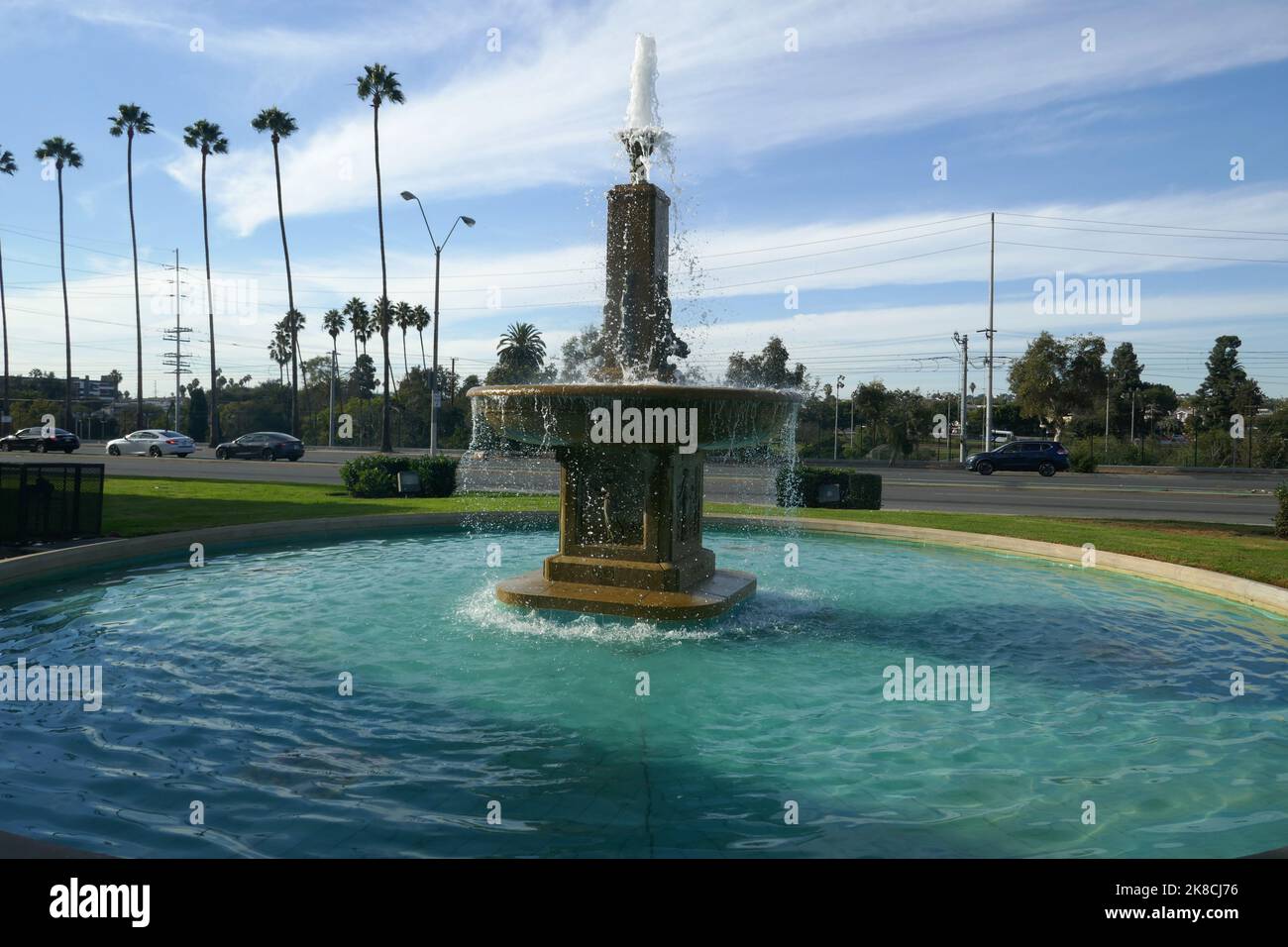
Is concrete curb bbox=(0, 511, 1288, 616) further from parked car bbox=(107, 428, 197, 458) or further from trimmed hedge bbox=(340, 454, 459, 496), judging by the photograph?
parked car bbox=(107, 428, 197, 458)

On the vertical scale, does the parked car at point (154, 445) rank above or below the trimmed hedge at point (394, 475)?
above

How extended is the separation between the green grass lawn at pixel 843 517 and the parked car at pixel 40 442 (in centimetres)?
3272

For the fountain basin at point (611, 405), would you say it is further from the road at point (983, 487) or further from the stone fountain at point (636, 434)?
the road at point (983, 487)

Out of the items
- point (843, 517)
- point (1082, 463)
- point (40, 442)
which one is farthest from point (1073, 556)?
point (40, 442)

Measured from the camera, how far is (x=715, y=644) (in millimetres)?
8086

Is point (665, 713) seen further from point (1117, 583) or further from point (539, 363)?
point (539, 363)

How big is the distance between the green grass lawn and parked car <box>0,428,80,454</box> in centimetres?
3272

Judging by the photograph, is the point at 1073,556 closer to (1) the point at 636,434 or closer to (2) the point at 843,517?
(2) the point at 843,517

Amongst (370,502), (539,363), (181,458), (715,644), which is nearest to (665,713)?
(715,644)

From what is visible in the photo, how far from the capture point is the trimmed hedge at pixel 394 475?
20891 mm

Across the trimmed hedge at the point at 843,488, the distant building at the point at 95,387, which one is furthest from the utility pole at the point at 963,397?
the distant building at the point at 95,387

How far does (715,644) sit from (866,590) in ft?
11.1

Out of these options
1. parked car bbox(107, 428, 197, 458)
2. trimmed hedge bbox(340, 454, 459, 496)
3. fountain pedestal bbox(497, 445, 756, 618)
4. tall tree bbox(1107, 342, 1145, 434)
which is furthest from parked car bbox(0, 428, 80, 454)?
tall tree bbox(1107, 342, 1145, 434)

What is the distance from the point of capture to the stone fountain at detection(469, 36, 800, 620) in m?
8.43
